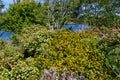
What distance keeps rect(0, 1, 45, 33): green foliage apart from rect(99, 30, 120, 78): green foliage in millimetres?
11586

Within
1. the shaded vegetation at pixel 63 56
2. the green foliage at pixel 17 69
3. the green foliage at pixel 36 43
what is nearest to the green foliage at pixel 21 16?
the shaded vegetation at pixel 63 56

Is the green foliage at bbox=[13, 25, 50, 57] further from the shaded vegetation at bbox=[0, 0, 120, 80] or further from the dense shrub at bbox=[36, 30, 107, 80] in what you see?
the dense shrub at bbox=[36, 30, 107, 80]

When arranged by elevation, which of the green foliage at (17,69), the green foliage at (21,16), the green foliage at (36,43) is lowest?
the green foliage at (21,16)

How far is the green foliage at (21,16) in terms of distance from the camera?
18.5 m

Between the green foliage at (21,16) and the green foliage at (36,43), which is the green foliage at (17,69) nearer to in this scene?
the green foliage at (36,43)

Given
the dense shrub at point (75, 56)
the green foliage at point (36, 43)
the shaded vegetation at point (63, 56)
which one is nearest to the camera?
the shaded vegetation at point (63, 56)

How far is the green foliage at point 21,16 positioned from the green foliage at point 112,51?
1159 centimetres

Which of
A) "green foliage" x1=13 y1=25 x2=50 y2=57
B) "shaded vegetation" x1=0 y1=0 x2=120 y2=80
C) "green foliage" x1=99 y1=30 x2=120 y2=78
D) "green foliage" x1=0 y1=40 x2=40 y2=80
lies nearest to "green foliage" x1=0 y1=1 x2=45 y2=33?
"shaded vegetation" x1=0 y1=0 x2=120 y2=80

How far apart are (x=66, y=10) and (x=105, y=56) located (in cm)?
1862

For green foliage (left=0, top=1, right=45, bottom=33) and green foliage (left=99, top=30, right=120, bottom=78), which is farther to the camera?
green foliage (left=0, top=1, right=45, bottom=33)

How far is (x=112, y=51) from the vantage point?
21.7 feet

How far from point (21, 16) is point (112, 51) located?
12.7 m

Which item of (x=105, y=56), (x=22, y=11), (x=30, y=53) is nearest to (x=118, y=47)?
(x=105, y=56)

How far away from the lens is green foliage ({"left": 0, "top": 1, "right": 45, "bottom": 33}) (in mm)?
18516
